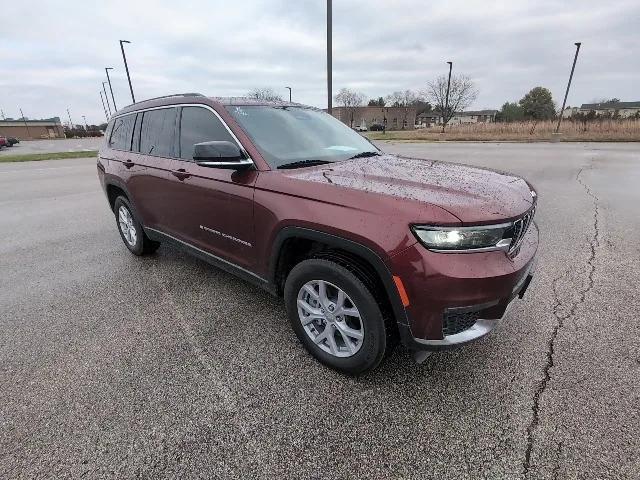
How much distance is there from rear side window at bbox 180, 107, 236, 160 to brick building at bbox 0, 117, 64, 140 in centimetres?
8673

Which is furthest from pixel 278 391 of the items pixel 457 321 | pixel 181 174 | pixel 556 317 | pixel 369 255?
pixel 556 317

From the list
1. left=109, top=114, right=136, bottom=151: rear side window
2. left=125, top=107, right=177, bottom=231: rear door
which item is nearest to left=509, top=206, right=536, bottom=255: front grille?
left=125, top=107, right=177, bottom=231: rear door

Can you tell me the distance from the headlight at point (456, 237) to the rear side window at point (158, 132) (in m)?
2.63

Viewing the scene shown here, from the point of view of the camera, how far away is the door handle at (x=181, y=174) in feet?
10.7

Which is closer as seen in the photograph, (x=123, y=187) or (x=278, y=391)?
(x=278, y=391)

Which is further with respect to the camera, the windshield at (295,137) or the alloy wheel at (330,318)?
the windshield at (295,137)

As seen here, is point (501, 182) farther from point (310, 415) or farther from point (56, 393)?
point (56, 393)

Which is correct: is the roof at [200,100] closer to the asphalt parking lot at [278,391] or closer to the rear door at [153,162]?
the rear door at [153,162]

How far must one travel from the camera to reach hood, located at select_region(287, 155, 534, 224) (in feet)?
6.57

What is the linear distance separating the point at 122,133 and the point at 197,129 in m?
1.87

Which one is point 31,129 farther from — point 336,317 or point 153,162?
point 336,317

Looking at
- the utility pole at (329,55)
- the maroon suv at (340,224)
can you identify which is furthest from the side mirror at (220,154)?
the utility pole at (329,55)

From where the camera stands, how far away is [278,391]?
235 centimetres

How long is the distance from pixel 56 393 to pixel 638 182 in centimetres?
1166
